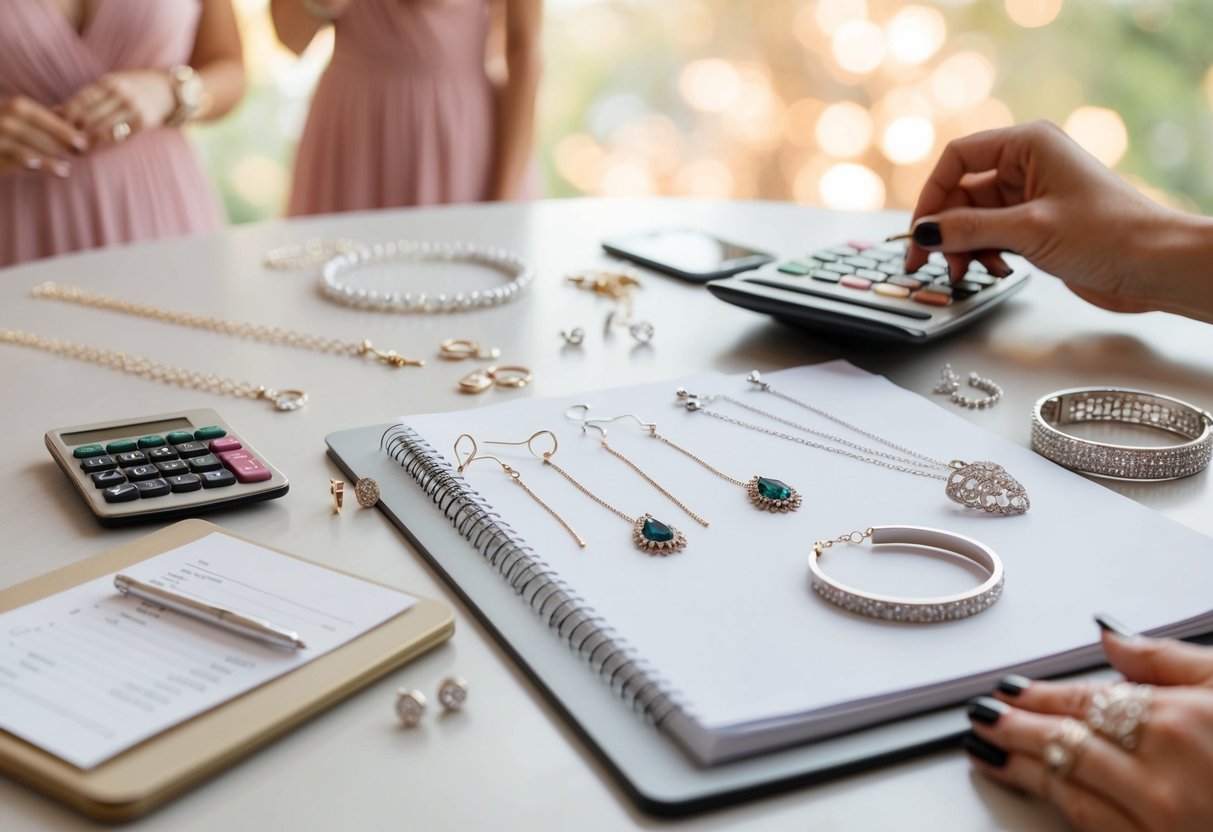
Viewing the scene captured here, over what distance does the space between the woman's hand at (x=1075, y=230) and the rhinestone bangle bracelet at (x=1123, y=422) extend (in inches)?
5.8

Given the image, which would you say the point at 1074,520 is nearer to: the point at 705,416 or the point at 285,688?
the point at 705,416

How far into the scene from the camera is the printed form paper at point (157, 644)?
503 mm

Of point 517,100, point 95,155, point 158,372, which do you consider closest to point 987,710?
point 158,372

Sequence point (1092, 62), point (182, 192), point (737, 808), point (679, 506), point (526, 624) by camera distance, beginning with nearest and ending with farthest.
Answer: point (737, 808)
point (526, 624)
point (679, 506)
point (182, 192)
point (1092, 62)

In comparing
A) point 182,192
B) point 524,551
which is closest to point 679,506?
point 524,551

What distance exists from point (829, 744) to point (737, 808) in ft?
0.18

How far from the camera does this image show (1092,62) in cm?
273

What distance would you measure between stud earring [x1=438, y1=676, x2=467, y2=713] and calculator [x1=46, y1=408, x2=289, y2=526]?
0.25 metres

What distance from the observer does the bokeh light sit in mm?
2760

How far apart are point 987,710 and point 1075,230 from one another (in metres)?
0.61

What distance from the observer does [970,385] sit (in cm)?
95

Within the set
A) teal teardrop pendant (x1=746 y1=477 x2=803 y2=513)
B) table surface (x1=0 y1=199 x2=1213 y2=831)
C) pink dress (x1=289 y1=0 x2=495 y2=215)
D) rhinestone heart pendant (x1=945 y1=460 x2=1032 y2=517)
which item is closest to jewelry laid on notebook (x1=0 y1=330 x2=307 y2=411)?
table surface (x1=0 y1=199 x2=1213 y2=831)

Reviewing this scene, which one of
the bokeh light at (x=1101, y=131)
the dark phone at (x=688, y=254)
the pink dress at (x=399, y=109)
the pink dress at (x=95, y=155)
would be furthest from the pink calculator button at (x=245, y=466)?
the bokeh light at (x=1101, y=131)

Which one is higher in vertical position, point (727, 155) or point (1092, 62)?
point (1092, 62)
